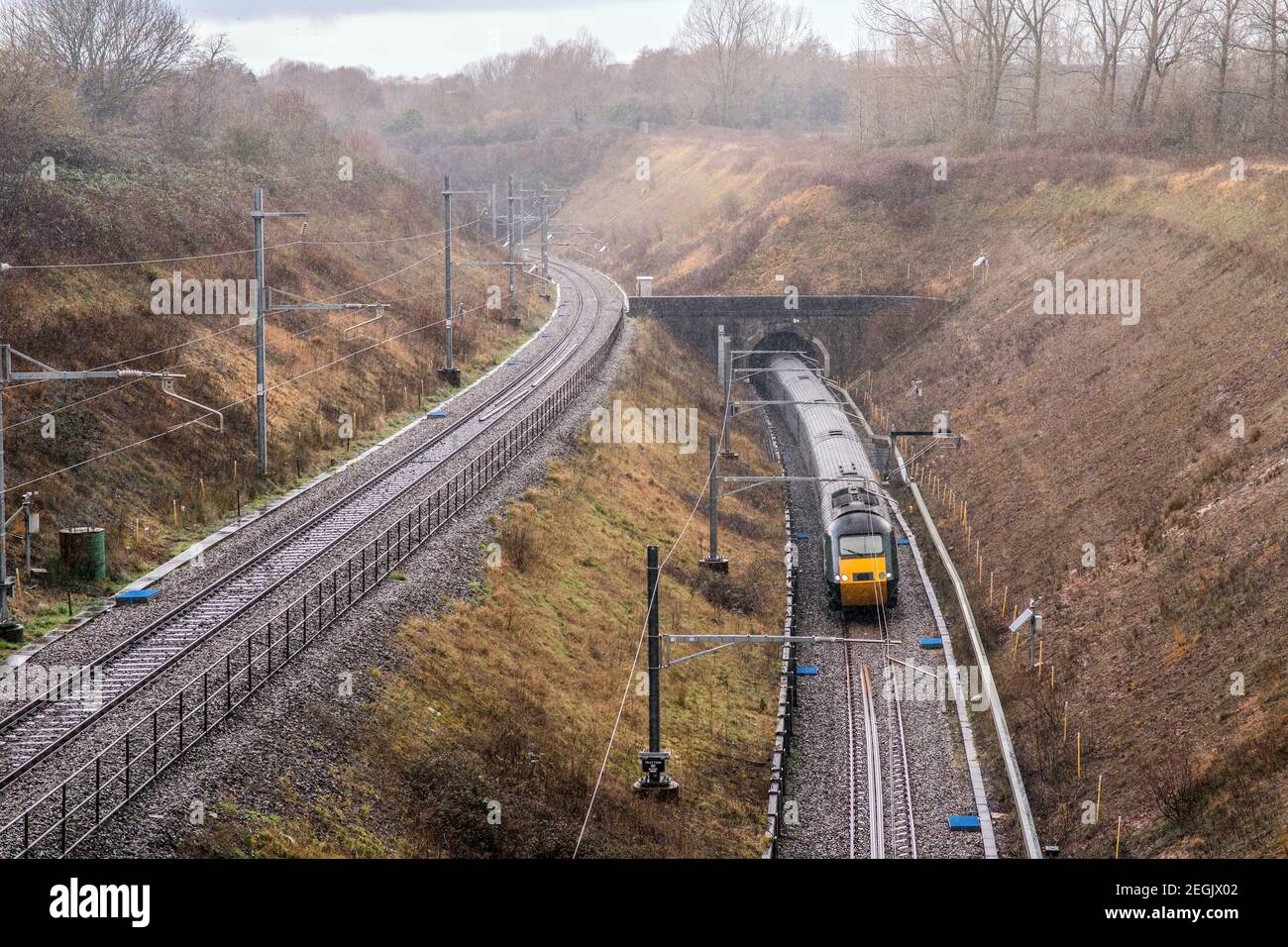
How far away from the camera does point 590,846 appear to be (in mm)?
22109

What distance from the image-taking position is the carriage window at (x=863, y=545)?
37000 mm

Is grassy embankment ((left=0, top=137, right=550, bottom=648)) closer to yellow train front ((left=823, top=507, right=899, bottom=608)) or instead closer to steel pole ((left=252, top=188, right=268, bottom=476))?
steel pole ((left=252, top=188, right=268, bottom=476))

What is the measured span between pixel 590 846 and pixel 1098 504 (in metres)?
22.4

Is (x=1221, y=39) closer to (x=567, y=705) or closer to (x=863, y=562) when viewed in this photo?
(x=863, y=562)

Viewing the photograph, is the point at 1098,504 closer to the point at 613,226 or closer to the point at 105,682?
the point at 105,682

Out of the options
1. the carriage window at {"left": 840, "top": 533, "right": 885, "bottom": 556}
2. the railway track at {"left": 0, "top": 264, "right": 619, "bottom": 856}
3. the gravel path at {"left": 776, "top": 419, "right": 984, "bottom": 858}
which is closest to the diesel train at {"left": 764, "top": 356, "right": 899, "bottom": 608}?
the carriage window at {"left": 840, "top": 533, "right": 885, "bottom": 556}

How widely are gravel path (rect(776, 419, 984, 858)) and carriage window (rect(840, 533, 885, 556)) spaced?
1998 mm

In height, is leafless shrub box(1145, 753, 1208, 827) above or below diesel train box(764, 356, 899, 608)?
below

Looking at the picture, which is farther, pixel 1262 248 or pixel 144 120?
pixel 144 120

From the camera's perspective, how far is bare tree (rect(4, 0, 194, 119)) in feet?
240

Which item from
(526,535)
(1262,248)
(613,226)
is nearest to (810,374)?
(1262,248)

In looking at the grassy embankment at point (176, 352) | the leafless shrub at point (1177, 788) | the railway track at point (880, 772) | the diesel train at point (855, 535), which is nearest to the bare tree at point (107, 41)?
the grassy embankment at point (176, 352)

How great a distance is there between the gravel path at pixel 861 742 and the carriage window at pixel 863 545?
2.00 metres
